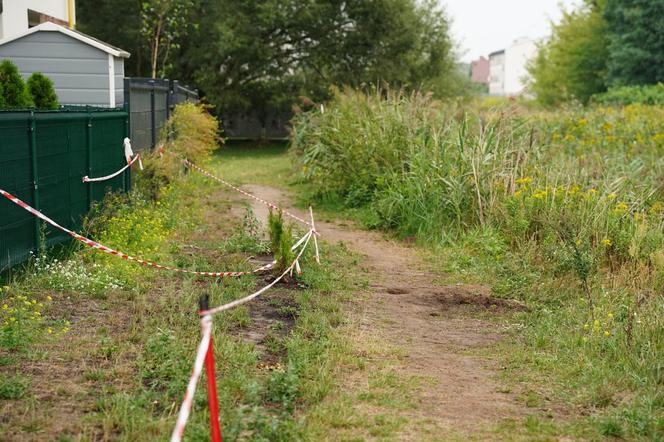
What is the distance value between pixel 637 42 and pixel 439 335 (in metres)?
40.8

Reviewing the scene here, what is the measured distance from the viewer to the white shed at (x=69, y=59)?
1299 cm

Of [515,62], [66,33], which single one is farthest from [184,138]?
[515,62]

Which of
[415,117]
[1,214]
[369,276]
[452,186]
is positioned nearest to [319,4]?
[415,117]

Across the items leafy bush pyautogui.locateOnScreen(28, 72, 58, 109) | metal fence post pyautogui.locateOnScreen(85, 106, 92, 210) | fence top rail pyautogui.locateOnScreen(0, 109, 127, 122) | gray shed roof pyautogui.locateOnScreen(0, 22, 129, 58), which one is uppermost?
gray shed roof pyautogui.locateOnScreen(0, 22, 129, 58)

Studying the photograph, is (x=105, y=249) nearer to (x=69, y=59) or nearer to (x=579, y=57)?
(x=69, y=59)

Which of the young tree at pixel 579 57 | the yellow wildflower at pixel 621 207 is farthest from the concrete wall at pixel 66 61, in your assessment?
the young tree at pixel 579 57

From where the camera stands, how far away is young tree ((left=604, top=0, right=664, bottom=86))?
141 feet

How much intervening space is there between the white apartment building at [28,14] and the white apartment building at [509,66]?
9259cm

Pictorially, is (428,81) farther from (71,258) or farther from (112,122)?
(71,258)

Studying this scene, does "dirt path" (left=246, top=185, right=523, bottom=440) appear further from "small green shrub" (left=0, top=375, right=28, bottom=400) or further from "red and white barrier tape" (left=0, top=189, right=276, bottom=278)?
"small green shrub" (left=0, top=375, right=28, bottom=400)

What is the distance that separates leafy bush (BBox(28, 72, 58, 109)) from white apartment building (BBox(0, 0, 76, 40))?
86.3 inches

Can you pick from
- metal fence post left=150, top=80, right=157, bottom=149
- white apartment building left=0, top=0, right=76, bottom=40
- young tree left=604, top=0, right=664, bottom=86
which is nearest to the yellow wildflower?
metal fence post left=150, top=80, right=157, bottom=149

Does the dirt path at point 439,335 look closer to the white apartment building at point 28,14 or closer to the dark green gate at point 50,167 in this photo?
the dark green gate at point 50,167

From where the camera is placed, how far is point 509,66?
11894 centimetres
